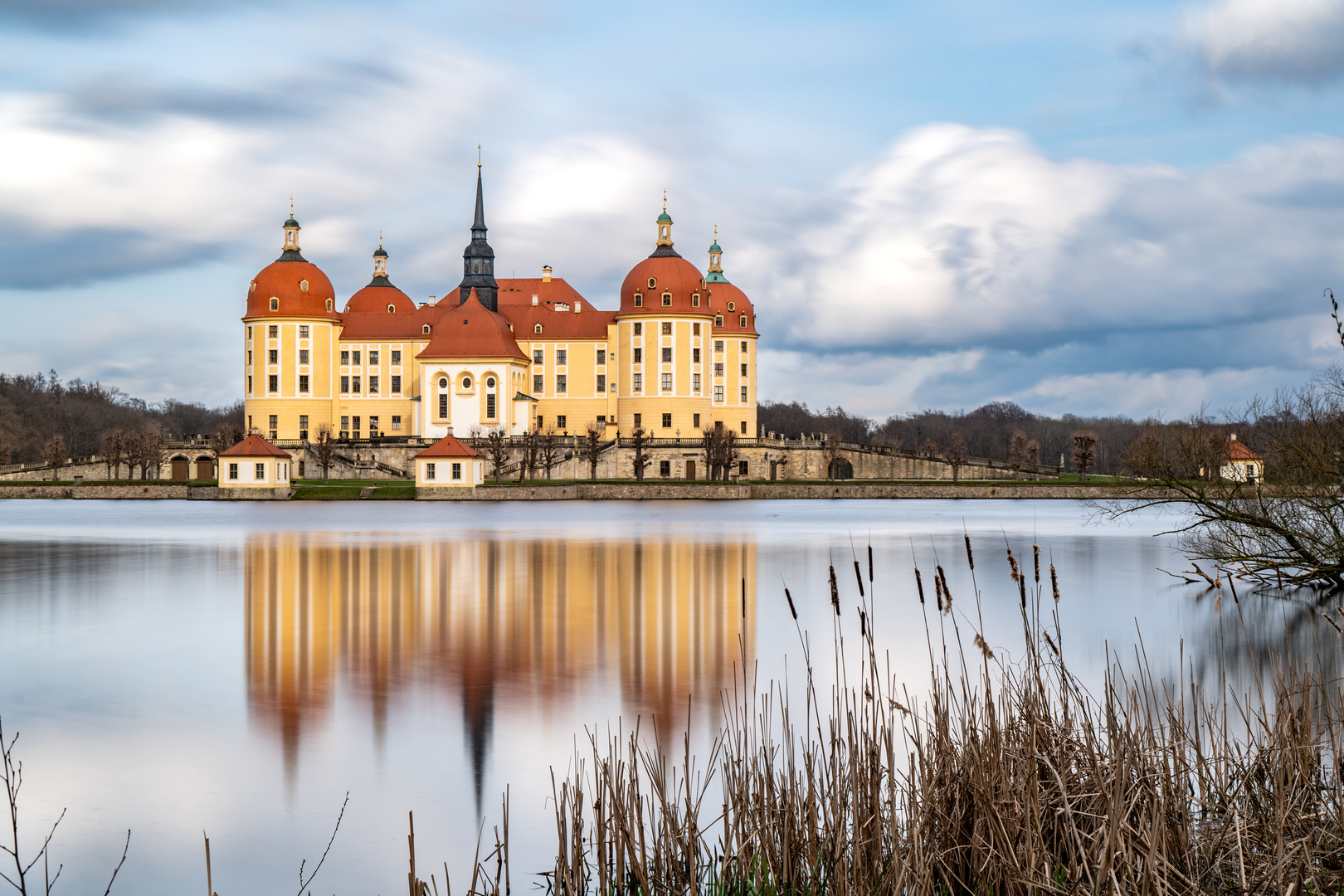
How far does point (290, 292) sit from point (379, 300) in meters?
7.14

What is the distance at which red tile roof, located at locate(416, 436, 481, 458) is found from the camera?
6031 cm

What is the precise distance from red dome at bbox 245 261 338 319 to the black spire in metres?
8.89

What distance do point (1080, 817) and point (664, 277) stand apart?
240 ft

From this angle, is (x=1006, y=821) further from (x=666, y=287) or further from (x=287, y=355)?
(x=287, y=355)

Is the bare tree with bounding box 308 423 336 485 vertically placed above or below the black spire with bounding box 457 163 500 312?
below

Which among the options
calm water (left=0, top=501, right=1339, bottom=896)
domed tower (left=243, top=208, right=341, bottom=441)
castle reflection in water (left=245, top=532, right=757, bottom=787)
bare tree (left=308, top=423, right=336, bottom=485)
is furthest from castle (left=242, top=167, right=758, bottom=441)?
castle reflection in water (left=245, top=532, right=757, bottom=787)

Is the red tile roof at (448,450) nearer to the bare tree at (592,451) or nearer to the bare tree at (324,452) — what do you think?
the bare tree at (324,452)

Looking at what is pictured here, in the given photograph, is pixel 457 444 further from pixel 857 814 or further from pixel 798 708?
pixel 857 814

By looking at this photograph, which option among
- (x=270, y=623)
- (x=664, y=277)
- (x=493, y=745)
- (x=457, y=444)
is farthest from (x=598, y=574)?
(x=664, y=277)

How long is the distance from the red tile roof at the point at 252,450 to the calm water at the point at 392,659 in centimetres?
3044

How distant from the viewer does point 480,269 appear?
82875 millimetres

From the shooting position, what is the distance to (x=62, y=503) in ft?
184

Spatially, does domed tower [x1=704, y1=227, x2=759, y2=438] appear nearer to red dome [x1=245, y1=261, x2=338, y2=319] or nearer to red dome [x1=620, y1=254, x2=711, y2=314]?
red dome [x1=620, y1=254, x2=711, y2=314]

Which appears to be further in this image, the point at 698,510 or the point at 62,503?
the point at 62,503
